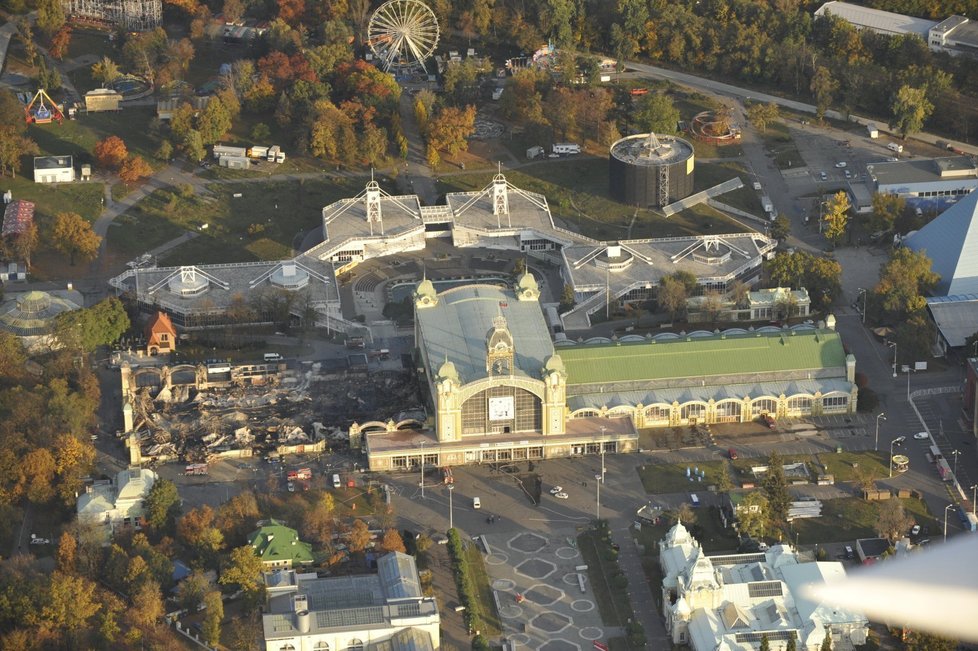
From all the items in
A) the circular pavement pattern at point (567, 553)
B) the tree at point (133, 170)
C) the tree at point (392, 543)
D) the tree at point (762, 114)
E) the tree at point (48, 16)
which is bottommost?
the circular pavement pattern at point (567, 553)

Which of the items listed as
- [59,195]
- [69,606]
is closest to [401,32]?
[59,195]

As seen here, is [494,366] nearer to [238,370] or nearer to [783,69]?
[238,370]

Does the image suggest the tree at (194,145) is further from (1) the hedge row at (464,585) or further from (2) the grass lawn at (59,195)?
(1) the hedge row at (464,585)

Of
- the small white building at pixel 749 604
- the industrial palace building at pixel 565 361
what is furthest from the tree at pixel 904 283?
the small white building at pixel 749 604

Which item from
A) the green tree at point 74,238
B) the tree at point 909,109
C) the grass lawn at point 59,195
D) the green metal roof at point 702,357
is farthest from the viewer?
the tree at point 909,109

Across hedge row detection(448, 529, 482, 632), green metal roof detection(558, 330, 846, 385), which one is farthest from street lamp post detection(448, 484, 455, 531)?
green metal roof detection(558, 330, 846, 385)
